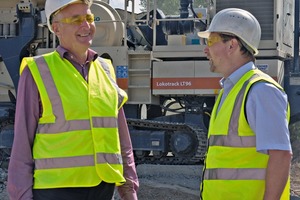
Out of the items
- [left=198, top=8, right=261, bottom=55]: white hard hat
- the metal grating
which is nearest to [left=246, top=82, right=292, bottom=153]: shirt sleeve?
[left=198, top=8, right=261, bottom=55]: white hard hat

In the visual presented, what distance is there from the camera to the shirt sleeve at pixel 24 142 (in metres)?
2.93

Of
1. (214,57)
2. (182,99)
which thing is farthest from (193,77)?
(214,57)

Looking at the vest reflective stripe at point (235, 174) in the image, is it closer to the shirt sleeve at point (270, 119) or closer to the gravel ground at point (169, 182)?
the shirt sleeve at point (270, 119)

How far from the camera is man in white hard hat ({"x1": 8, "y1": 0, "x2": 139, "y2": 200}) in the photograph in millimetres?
2988

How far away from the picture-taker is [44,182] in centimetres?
299

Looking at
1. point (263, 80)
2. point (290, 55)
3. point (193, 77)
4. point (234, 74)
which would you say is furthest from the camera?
point (290, 55)

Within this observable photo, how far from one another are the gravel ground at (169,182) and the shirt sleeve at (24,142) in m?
4.81

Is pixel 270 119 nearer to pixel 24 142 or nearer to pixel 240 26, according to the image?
pixel 240 26

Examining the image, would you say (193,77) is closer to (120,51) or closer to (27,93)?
(120,51)

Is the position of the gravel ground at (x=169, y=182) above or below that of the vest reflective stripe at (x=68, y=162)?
below

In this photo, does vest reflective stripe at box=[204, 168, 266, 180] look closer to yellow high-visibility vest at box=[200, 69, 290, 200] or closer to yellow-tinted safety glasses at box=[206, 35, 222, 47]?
yellow high-visibility vest at box=[200, 69, 290, 200]

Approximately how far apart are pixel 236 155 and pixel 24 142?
3.22 ft

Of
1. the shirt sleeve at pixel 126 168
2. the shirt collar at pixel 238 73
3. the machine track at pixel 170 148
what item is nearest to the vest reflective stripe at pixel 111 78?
the shirt sleeve at pixel 126 168

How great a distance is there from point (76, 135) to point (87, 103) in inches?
6.4
